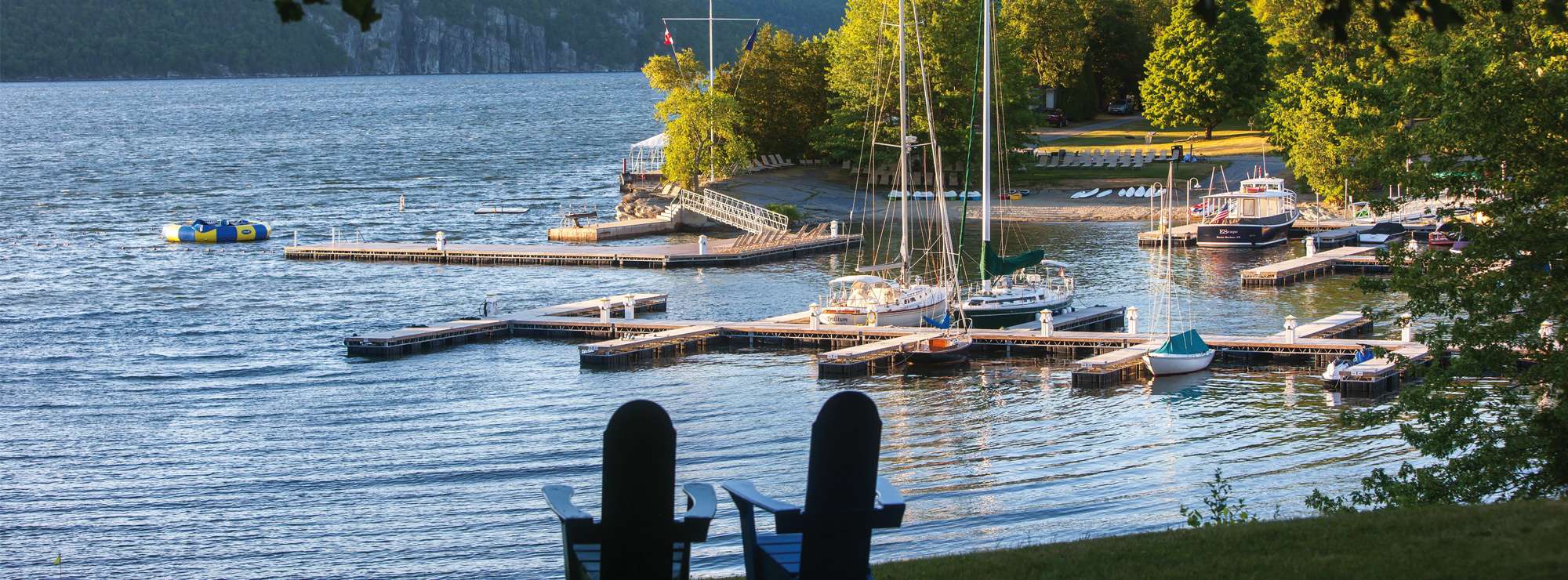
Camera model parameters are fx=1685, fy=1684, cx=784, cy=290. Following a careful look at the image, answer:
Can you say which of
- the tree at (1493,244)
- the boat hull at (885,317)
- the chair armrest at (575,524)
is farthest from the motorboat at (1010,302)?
the chair armrest at (575,524)

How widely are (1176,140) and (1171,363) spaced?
5518 centimetres

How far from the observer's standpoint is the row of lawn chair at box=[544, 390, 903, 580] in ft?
29.6

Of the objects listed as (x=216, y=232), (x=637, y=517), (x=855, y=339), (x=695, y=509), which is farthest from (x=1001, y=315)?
(x=216, y=232)

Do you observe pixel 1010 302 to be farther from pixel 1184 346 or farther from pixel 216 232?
pixel 216 232

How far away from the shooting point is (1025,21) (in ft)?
323

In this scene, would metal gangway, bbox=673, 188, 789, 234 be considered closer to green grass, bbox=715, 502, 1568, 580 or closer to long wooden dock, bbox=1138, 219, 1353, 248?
long wooden dock, bbox=1138, 219, 1353, 248

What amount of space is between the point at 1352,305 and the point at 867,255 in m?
19.9

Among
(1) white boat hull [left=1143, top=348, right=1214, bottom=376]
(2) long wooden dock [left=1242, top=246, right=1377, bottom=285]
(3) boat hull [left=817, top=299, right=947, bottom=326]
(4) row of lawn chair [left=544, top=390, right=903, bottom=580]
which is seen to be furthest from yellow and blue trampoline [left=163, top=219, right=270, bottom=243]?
(4) row of lawn chair [left=544, top=390, right=903, bottom=580]

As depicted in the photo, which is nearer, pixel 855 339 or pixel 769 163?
pixel 855 339

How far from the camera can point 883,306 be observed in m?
42.9

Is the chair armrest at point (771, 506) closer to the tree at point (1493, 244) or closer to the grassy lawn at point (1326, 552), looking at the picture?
the grassy lawn at point (1326, 552)

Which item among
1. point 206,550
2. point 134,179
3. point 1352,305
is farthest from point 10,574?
point 134,179

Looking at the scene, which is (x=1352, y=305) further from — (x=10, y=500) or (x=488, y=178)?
(x=488, y=178)

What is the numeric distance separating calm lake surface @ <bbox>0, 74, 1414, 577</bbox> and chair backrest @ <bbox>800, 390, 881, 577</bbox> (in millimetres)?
11735
